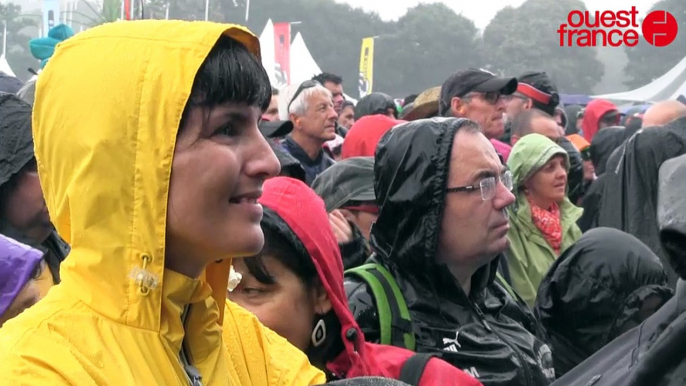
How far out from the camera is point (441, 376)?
2.35 metres

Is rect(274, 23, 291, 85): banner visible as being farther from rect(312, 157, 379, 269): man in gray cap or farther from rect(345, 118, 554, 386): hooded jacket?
rect(345, 118, 554, 386): hooded jacket

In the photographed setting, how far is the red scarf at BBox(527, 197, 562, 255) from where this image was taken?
501 cm

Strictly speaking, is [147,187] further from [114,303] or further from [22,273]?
[22,273]

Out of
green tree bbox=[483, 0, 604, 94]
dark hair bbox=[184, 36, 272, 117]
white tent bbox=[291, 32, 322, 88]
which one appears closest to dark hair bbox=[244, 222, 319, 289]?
dark hair bbox=[184, 36, 272, 117]

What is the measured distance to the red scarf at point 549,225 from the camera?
501cm

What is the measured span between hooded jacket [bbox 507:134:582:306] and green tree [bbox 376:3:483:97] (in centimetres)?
3012

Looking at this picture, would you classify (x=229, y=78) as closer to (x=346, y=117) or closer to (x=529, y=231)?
(x=529, y=231)

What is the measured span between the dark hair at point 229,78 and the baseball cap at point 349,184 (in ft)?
7.58

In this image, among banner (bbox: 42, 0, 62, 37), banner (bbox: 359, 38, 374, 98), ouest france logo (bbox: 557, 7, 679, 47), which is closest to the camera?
ouest france logo (bbox: 557, 7, 679, 47)

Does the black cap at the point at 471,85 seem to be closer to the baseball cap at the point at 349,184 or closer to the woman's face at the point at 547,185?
the woman's face at the point at 547,185

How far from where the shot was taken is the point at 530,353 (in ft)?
9.90

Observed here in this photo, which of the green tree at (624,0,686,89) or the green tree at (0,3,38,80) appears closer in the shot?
the green tree at (0,3,38,80)

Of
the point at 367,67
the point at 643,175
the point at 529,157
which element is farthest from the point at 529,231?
the point at 367,67

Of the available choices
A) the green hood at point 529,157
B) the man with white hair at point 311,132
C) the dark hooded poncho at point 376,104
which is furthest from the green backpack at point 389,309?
the dark hooded poncho at point 376,104
